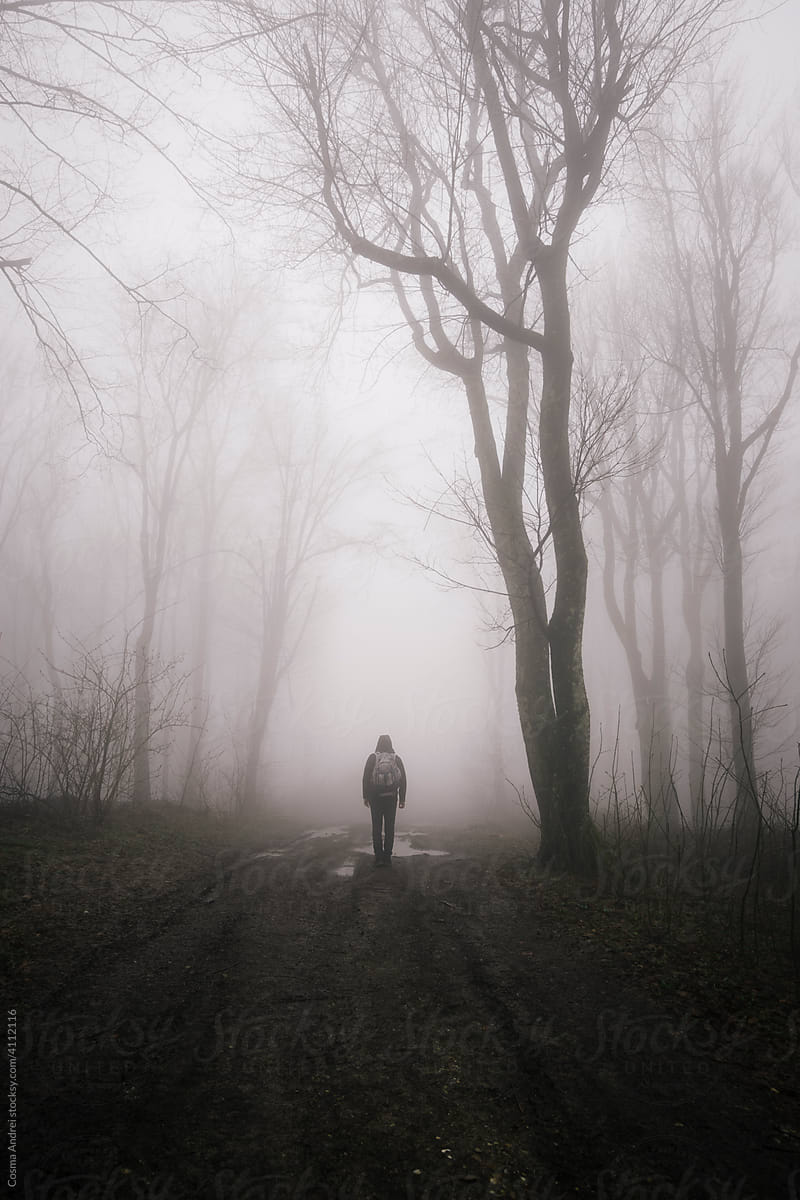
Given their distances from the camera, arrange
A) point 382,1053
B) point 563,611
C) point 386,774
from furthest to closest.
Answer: point 386,774 → point 563,611 → point 382,1053

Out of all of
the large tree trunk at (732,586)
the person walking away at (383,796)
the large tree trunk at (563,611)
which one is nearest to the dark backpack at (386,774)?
the person walking away at (383,796)

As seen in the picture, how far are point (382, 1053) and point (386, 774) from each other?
512cm

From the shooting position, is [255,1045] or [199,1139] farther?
[255,1045]

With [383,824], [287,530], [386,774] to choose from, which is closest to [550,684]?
[386,774]

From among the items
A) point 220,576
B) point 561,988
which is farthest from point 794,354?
point 220,576

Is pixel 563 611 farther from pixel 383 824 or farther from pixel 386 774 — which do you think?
pixel 383 824

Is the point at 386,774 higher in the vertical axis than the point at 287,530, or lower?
lower

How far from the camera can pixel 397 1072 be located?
2.59 meters

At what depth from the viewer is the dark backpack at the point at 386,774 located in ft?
25.6

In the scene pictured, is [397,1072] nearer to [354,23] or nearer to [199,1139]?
[199,1139]

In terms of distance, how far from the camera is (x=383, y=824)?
780 cm

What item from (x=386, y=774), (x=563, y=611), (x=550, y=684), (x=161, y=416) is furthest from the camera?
(x=161, y=416)

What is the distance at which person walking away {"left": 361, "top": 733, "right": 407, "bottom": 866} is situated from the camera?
24.7ft

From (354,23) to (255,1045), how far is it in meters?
9.76
